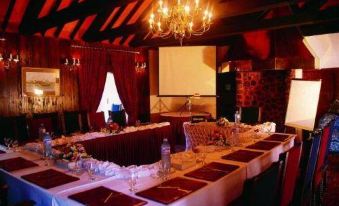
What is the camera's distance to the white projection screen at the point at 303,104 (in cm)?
574

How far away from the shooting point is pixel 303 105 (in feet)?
19.5

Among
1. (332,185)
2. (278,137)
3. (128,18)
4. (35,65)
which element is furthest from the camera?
(128,18)

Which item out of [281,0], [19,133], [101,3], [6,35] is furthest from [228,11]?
[6,35]

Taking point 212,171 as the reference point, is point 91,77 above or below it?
above

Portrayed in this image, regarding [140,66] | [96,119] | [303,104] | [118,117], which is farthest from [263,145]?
[140,66]

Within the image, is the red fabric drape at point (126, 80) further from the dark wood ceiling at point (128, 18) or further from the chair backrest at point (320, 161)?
the chair backrest at point (320, 161)

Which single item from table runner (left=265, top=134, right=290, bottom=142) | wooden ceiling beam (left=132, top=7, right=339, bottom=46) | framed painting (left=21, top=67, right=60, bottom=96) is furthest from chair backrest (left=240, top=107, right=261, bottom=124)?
framed painting (left=21, top=67, right=60, bottom=96)

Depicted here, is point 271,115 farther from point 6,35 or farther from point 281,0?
point 6,35

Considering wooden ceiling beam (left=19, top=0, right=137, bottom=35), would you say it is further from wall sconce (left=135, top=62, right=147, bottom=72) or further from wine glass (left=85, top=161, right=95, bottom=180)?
wall sconce (left=135, top=62, right=147, bottom=72)

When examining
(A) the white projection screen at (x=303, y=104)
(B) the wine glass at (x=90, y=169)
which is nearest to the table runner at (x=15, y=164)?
(B) the wine glass at (x=90, y=169)

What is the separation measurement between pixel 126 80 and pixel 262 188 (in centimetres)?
701

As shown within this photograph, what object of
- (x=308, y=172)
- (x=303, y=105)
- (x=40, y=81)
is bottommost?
(x=308, y=172)

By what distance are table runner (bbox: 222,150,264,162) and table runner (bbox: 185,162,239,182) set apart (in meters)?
0.24

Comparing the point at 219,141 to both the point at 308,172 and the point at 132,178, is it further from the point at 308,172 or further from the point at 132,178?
the point at 132,178
